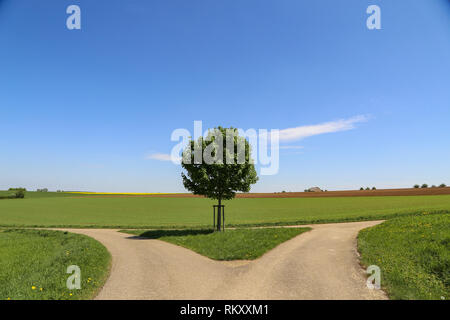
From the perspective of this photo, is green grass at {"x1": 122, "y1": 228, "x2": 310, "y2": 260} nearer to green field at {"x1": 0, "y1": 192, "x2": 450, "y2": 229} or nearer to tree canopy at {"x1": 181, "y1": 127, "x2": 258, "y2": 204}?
tree canopy at {"x1": 181, "y1": 127, "x2": 258, "y2": 204}

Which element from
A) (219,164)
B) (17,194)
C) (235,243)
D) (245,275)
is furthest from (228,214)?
(17,194)

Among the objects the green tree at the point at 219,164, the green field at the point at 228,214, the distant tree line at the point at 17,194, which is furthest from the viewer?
the distant tree line at the point at 17,194

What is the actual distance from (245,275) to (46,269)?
10470 mm

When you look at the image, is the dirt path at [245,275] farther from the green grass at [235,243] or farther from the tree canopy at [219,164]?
the tree canopy at [219,164]

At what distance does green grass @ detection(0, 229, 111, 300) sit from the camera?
8992 millimetres

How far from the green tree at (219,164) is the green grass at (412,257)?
10.7 m

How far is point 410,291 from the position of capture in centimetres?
827

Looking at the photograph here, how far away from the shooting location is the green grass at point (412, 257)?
338 inches

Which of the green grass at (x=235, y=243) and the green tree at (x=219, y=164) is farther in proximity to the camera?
the green tree at (x=219, y=164)

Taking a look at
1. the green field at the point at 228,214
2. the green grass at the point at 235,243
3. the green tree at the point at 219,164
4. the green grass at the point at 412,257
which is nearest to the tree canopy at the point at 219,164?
the green tree at the point at 219,164
